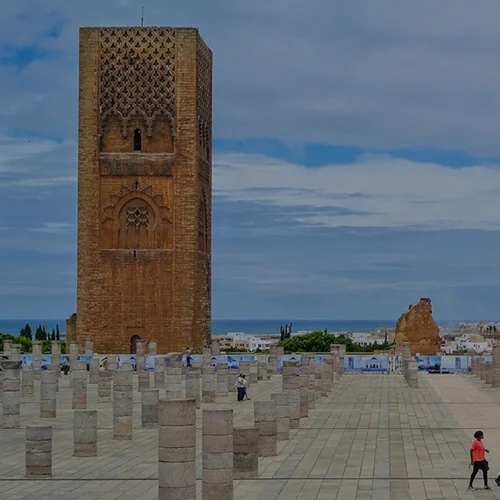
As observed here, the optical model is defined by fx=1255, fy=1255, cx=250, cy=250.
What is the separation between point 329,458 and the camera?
17.7 meters

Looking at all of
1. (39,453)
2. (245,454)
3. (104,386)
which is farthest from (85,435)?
(104,386)

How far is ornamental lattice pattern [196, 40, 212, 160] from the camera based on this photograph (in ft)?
178

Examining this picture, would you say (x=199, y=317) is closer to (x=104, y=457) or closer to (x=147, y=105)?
(x=147, y=105)

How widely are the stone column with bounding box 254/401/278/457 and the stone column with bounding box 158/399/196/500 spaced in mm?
5108

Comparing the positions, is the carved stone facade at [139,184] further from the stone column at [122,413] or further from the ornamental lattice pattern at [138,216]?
the stone column at [122,413]

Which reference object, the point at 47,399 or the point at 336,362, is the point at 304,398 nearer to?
the point at 47,399

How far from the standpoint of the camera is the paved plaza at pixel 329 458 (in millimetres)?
14766

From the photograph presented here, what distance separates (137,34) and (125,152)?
5.02 m

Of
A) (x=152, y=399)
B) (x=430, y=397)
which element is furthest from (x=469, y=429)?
(x=430, y=397)

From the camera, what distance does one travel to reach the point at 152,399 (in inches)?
886

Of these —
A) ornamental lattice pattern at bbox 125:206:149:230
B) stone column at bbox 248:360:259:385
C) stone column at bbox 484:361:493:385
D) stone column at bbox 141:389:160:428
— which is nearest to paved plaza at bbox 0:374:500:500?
stone column at bbox 141:389:160:428

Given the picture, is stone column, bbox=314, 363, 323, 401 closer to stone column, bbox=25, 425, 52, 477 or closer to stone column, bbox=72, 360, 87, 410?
stone column, bbox=72, 360, 87, 410

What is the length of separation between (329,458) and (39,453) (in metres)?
4.17

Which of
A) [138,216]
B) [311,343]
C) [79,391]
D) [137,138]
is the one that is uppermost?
[137,138]
